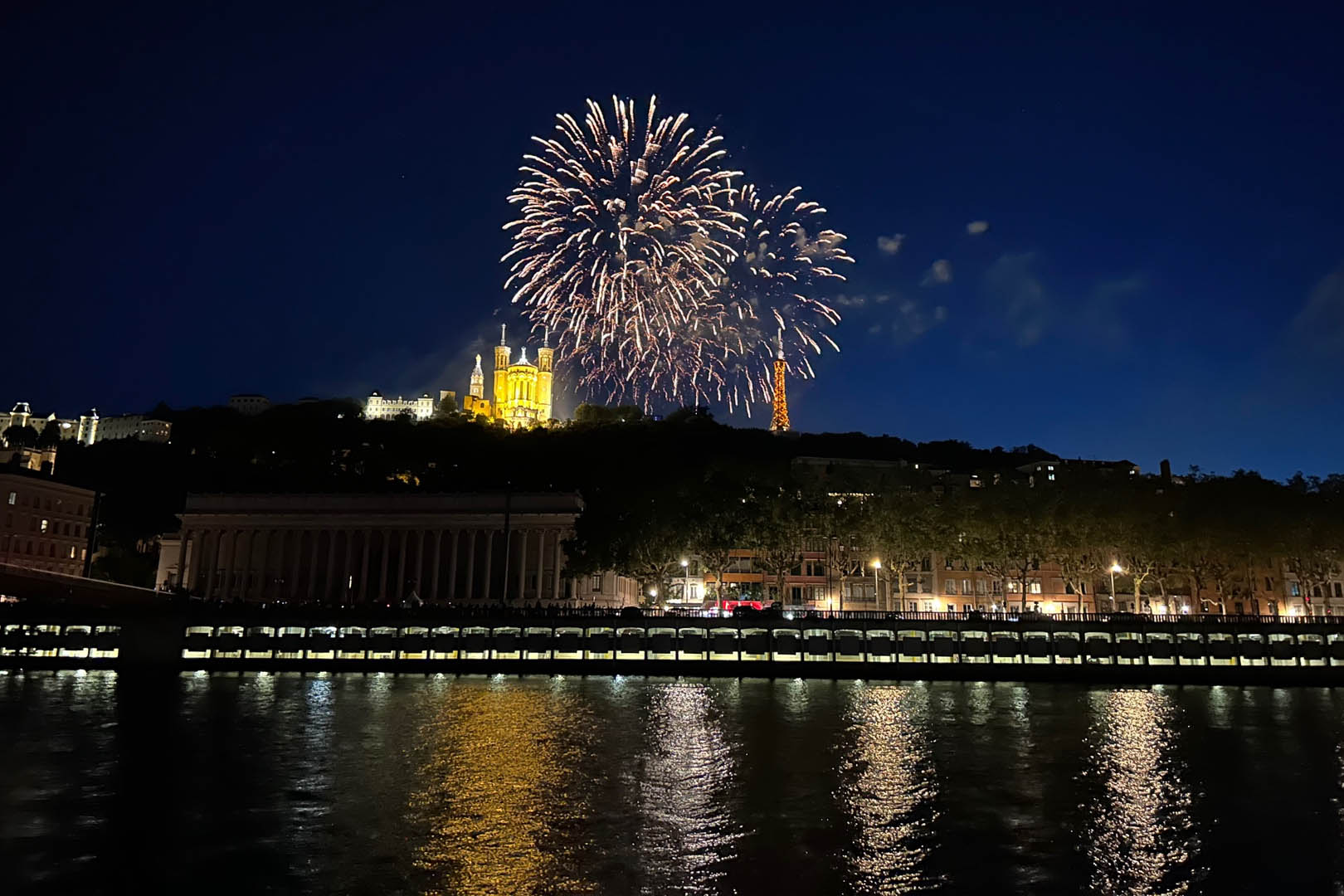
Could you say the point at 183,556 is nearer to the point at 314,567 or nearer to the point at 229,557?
the point at 229,557

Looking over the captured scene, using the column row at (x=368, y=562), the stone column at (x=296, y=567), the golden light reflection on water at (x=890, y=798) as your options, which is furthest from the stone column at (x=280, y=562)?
the golden light reflection on water at (x=890, y=798)

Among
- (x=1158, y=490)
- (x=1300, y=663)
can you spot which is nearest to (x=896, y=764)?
(x=1300, y=663)

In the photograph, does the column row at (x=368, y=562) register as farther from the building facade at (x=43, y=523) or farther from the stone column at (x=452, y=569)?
the building facade at (x=43, y=523)

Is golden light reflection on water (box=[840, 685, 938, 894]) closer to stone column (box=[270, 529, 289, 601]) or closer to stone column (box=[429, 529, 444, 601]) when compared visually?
stone column (box=[429, 529, 444, 601])

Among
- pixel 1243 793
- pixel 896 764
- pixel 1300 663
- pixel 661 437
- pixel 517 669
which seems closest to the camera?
pixel 1243 793

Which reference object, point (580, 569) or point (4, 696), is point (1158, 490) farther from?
point (4, 696)

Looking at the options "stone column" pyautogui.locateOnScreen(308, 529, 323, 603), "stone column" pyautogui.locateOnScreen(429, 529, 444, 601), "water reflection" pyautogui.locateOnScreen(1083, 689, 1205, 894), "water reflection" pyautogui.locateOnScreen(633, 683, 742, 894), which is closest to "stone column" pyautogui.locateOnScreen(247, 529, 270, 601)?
"stone column" pyautogui.locateOnScreen(308, 529, 323, 603)
